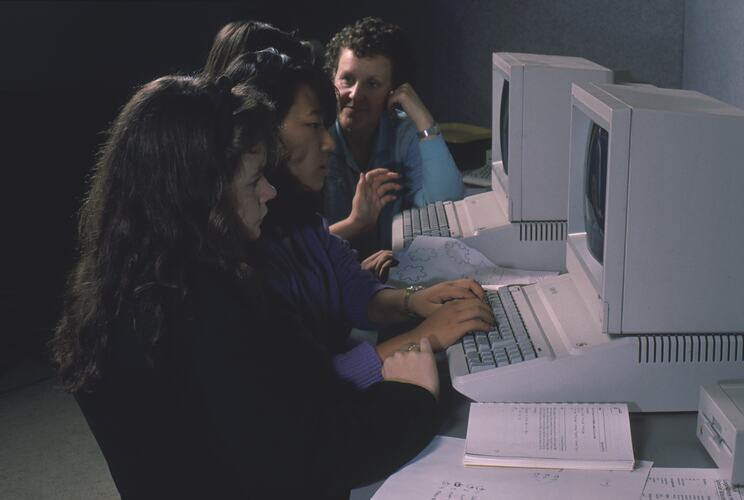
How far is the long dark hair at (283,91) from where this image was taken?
1.36 m

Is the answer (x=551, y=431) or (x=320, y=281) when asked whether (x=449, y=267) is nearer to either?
(x=320, y=281)

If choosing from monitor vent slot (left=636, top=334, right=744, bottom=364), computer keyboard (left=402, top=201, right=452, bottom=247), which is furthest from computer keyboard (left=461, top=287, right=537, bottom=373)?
computer keyboard (left=402, top=201, right=452, bottom=247)

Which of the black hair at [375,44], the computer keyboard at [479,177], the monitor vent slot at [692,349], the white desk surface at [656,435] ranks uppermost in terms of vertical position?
the black hair at [375,44]

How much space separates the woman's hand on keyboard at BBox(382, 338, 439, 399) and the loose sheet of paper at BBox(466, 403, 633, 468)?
0.06 meters

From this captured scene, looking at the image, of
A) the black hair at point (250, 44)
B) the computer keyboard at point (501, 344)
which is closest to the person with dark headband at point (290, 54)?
the black hair at point (250, 44)

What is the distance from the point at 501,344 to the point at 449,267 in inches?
17.8

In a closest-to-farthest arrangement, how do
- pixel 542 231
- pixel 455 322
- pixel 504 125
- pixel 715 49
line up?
1. pixel 455 322
2. pixel 542 231
3. pixel 504 125
4. pixel 715 49

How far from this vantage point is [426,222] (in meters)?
1.78

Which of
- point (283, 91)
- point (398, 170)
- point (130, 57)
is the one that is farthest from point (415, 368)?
point (130, 57)

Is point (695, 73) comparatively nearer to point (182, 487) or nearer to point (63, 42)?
point (182, 487)

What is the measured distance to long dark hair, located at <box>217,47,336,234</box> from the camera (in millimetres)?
1356

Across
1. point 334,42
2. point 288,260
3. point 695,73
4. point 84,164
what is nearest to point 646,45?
point 695,73

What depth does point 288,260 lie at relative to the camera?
1368 millimetres

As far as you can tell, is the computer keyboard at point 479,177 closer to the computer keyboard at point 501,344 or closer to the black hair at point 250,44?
the black hair at point 250,44
